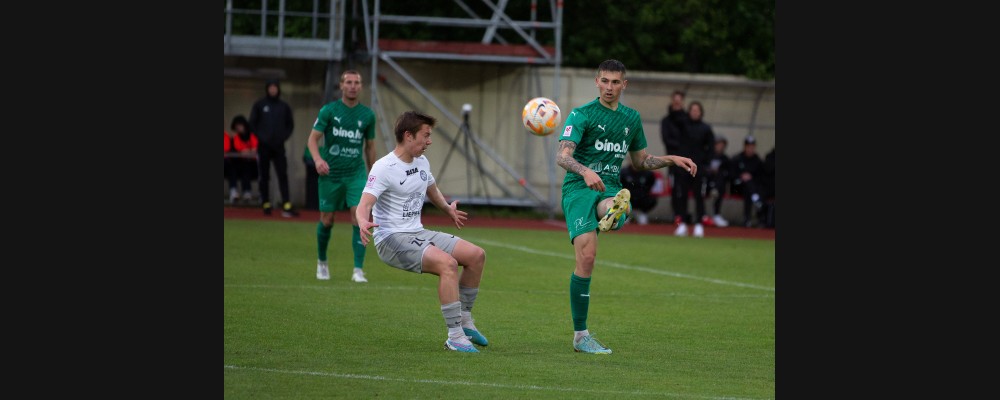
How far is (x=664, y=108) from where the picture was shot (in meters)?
28.1

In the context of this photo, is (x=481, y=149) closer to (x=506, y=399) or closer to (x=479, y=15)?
(x=479, y=15)

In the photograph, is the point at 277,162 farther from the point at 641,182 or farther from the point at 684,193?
the point at 684,193

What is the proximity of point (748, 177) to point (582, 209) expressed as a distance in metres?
16.6

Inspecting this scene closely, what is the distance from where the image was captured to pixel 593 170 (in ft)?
33.4

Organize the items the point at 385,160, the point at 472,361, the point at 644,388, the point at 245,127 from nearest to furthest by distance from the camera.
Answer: the point at 644,388 < the point at 472,361 < the point at 385,160 < the point at 245,127

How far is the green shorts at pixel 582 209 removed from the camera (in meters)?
9.89

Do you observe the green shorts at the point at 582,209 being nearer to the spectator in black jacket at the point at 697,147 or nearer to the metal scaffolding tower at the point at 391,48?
the spectator in black jacket at the point at 697,147

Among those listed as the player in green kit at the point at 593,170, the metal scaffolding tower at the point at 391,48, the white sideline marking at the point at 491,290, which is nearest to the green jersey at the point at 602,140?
the player in green kit at the point at 593,170

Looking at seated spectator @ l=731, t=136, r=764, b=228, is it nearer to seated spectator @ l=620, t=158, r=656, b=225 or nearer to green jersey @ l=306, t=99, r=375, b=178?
seated spectator @ l=620, t=158, r=656, b=225

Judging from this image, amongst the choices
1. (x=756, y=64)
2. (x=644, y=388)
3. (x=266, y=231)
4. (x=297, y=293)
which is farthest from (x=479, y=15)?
(x=644, y=388)

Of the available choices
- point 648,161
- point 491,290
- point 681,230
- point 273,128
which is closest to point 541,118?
point 648,161

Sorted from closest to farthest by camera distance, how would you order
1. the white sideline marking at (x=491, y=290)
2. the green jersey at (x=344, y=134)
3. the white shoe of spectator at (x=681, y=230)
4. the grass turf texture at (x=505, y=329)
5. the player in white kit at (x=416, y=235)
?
the grass turf texture at (x=505, y=329), the player in white kit at (x=416, y=235), the white sideline marking at (x=491, y=290), the green jersey at (x=344, y=134), the white shoe of spectator at (x=681, y=230)

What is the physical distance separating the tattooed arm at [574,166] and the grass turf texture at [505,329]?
1201 millimetres

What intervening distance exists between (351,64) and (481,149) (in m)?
3.04
